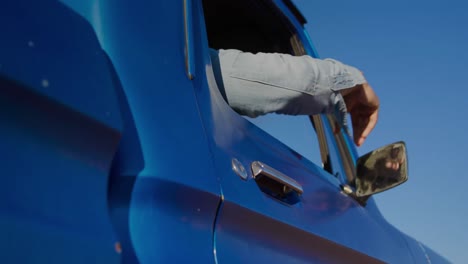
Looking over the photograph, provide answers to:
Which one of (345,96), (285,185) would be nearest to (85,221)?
(285,185)

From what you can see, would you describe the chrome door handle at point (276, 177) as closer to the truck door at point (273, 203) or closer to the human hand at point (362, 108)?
the truck door at point (273, 203)

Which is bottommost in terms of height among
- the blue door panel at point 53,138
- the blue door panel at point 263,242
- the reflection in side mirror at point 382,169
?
the reflection in side mirror at point 382,169

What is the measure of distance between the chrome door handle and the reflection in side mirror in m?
0.60

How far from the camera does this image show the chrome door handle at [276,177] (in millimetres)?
1245

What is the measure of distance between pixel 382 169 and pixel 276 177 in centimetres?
78

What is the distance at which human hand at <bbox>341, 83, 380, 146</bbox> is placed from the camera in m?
1.76

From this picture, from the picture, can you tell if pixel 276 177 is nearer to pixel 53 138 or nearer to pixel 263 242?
pixel 263 242

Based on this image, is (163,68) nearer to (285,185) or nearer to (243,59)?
(243,59)

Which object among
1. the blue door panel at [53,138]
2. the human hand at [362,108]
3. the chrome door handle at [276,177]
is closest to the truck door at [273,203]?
the chrome door handle at [276,177]

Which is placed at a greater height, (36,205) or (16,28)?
(16,28)

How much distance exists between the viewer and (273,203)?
1261 mm

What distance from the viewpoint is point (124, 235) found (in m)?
0.86

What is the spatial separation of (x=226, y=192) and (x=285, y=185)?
343mm

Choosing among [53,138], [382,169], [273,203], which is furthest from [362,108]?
[53,138]
